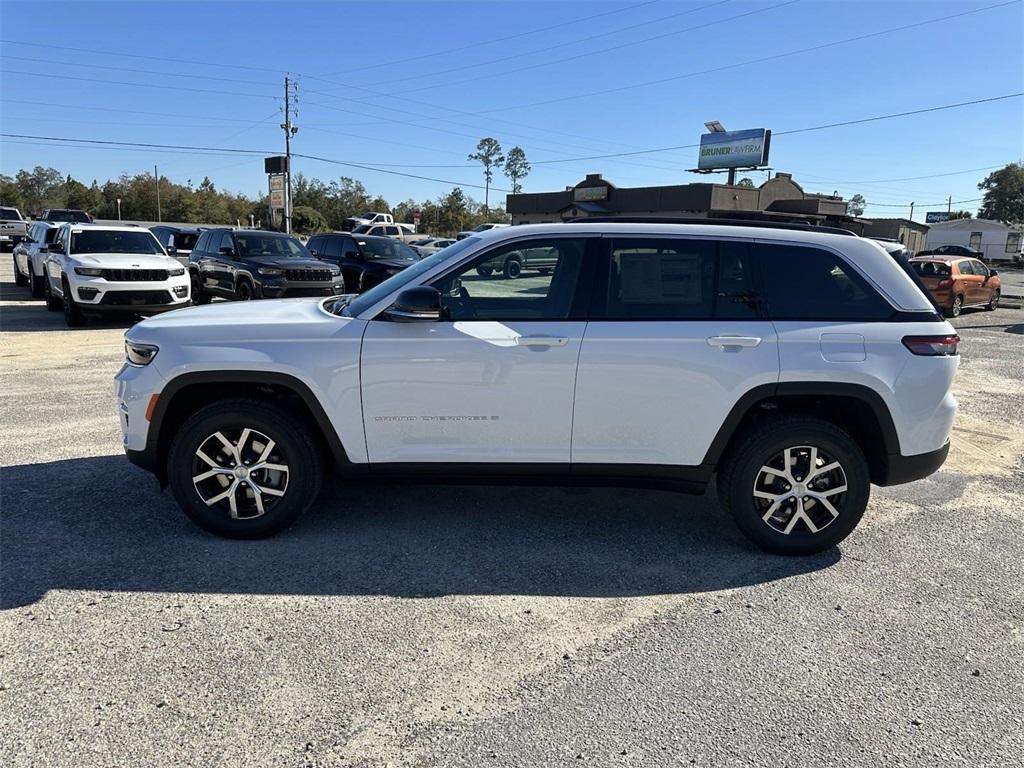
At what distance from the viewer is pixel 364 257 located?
17.1 m

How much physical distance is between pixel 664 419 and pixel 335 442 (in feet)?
6.08

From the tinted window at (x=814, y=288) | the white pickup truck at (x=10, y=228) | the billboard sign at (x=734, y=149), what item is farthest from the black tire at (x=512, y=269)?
the billboard sign at (x=734, y=149)

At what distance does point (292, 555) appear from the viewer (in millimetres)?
3953

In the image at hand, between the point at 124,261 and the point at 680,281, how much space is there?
11.5m

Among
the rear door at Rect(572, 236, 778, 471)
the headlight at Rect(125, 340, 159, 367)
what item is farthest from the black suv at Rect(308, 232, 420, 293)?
the rear door at Rect(572, 236, 778, 471)

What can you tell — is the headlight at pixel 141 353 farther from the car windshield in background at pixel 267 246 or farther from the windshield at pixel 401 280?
the car windshield in background at pixel 267 246

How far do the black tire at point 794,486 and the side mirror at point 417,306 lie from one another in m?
1.88

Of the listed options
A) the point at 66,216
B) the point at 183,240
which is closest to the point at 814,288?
the point at 183,240

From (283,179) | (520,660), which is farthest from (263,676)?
(283,179)

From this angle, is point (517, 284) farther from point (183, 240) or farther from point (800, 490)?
point (183, 240)

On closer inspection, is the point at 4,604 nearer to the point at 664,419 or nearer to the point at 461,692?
the point at 461,692

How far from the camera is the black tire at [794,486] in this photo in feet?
13.0

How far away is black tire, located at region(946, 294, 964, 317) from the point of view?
18734mm

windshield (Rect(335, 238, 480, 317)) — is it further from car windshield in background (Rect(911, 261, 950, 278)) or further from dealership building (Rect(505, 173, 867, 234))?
dealership building (Rect(505, 173, 867, 234))
